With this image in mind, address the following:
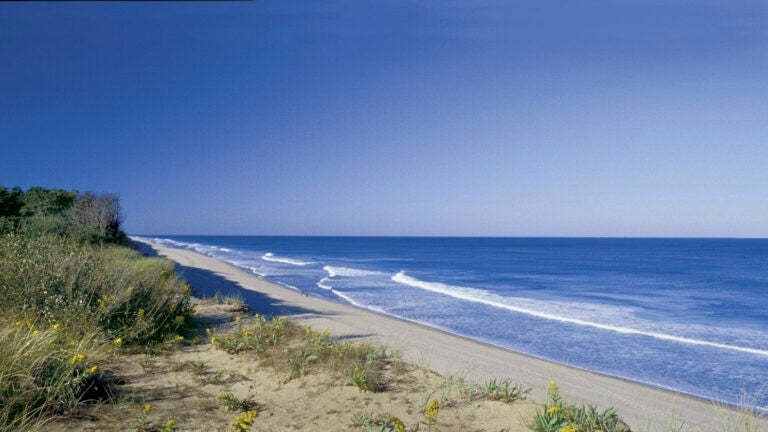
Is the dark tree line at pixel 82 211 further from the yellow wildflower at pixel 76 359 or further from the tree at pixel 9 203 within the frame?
the yellow wildflower at pixel 76 359

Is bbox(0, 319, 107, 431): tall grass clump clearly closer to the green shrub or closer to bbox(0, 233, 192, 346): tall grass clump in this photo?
bbox(0, 233, 192, 346): tall grass clump

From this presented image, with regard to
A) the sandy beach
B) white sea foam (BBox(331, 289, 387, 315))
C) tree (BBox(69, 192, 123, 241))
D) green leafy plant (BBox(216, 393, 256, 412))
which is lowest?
white sea foam (BBox(331, 289, 387, 315))

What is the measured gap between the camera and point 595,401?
24.9 feet

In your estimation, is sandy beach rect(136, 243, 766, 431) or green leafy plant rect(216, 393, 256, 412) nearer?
green leafy plant rect(216, 393, 256, 412)

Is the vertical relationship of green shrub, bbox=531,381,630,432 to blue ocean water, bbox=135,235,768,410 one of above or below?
above

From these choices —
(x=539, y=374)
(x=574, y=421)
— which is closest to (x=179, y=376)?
(x=574, y=421)

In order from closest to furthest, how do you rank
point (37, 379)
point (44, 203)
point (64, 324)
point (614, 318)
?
1. point (37, 379)
2. point (64, 324)
3. point (614, 318)
4. point (44, 203)

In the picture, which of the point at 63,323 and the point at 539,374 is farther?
the point at 539,374

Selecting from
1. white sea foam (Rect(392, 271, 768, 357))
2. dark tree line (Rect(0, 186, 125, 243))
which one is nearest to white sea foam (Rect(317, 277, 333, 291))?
white sea foam (Rect(392, 271, 768, 357))

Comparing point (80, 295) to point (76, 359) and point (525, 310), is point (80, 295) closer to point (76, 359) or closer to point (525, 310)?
point (76, 359)

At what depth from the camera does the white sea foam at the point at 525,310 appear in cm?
1435

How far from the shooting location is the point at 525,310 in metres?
20.3

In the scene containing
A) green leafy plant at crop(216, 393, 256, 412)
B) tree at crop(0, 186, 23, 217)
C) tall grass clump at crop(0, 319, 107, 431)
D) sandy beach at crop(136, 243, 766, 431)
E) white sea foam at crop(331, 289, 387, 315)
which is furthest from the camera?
tree at crop(0, 186, 23, 217)

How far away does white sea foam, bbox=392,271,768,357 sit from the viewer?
565 inches
